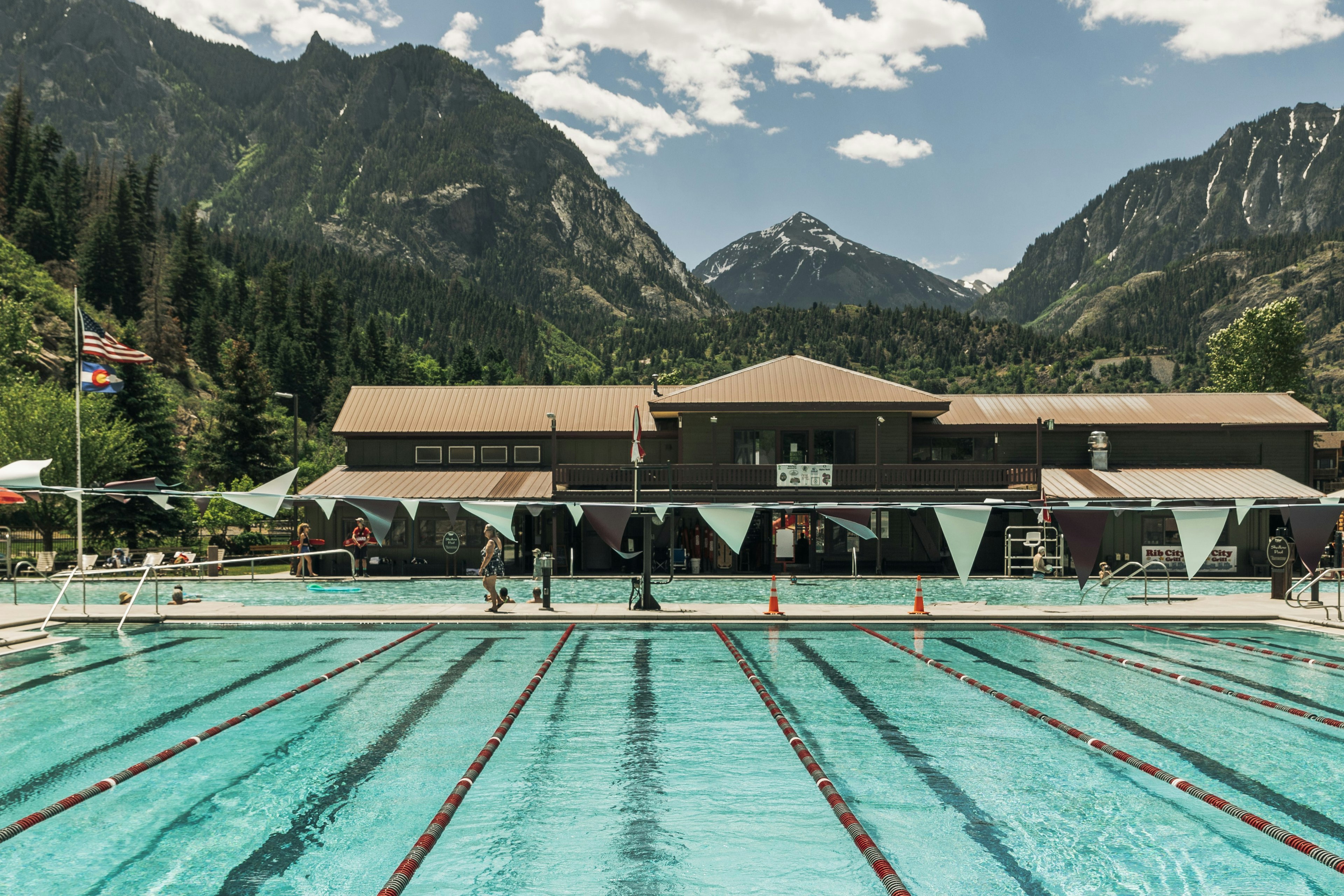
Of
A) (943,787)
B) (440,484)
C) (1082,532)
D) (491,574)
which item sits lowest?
(943,787)

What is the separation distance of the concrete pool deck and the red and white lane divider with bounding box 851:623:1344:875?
6.25 m

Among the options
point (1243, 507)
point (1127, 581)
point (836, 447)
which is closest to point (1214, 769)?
point (1243, 507)

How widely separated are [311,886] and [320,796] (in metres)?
2.35

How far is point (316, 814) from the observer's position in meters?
8.69

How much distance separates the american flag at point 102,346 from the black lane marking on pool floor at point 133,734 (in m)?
18.0

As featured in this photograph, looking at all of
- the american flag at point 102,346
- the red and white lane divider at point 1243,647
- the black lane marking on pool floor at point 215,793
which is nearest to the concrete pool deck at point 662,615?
Answer: the red and white lane divider at point 1243,647

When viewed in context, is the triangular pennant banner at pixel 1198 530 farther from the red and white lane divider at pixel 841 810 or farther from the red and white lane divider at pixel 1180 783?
the red and white lane divider at pixel 841 810

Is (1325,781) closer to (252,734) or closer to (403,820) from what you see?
(403,820)

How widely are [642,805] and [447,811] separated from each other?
6.52ft

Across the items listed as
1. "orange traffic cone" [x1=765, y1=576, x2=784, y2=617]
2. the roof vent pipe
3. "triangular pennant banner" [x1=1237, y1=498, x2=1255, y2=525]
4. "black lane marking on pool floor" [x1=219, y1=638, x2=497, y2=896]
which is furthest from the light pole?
the roof vent pipe

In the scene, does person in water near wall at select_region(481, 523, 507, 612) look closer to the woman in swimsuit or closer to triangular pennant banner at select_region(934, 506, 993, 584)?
the woman in swimsuit

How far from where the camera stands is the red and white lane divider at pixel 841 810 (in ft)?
22.3

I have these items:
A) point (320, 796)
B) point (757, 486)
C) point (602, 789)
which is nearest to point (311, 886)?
point (320, 796)

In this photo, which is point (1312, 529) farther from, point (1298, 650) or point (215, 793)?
point (215, 793)
